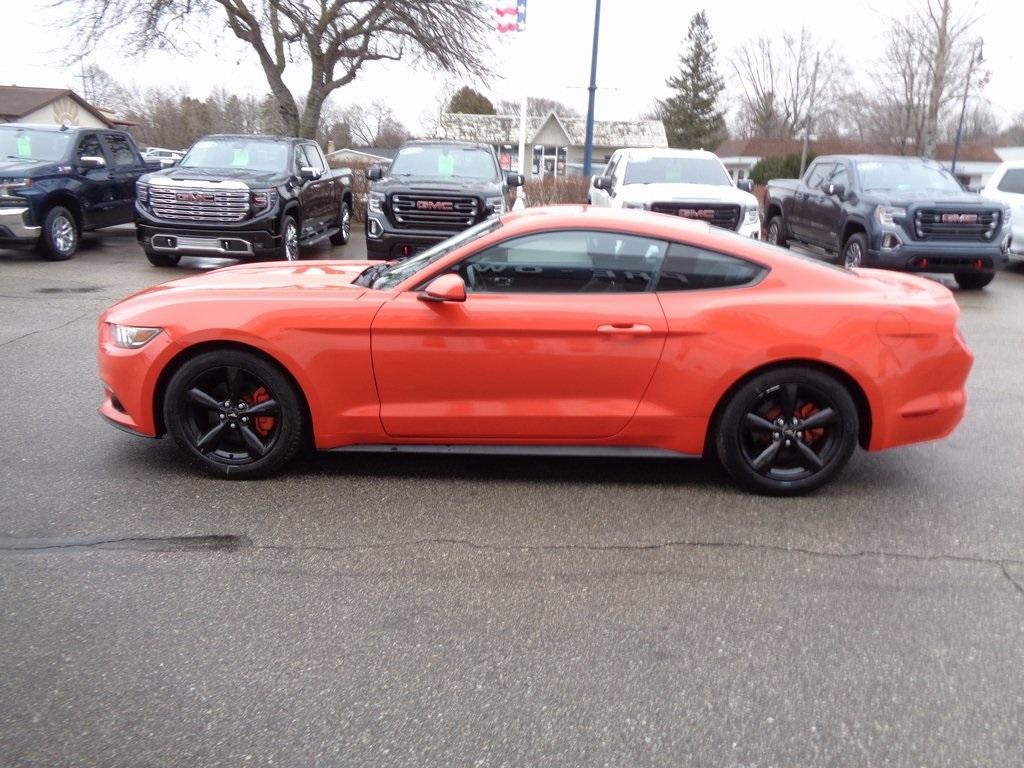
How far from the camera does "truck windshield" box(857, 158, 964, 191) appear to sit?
514 inches

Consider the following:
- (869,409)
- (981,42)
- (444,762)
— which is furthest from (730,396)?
(981,42)

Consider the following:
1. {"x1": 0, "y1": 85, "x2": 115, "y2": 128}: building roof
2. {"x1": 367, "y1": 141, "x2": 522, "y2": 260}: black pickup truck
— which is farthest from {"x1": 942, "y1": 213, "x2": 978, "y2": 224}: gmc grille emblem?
{"x1": 0, "y1": 85, "x2": 115, "y2": 128}: building roof

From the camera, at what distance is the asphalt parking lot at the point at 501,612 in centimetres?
278

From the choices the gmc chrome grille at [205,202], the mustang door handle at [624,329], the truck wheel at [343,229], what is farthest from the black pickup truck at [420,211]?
the mustang door handle at [624,329]

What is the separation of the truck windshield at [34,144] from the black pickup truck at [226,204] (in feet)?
7.00

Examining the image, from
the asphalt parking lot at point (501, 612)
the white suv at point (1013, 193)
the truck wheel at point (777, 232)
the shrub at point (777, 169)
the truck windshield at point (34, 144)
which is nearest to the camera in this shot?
the asphalt parking lot at point (501, 612)

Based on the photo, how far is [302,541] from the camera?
4094 mm

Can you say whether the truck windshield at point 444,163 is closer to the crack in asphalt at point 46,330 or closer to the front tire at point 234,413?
the crack in asphalt at point 46,330

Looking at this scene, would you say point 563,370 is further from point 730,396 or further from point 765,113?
point 765,113

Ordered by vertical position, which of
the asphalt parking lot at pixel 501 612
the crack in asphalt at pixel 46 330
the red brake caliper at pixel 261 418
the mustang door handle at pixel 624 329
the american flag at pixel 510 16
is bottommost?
the asphalt parking lot at pixel 501 612

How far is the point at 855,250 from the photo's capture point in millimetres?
12805

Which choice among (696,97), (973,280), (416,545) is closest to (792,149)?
(696,97)

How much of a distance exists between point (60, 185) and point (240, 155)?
8.37ft

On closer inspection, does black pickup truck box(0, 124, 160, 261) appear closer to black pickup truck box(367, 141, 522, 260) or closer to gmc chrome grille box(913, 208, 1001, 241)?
black pickup truck box(367, 141, 522, 260)
